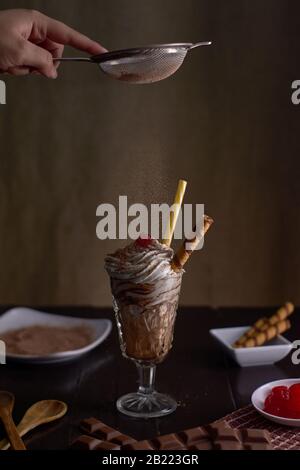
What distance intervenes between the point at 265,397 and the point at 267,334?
0.27m

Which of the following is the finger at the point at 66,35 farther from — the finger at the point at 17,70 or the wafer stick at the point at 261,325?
the wafer stick at the point at 261,325

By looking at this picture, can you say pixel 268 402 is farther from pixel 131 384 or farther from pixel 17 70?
pixel 17 70

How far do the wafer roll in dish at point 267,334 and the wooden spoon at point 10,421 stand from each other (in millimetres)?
478

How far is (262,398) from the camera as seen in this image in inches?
48.3

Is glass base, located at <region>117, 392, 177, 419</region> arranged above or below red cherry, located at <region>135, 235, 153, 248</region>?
below

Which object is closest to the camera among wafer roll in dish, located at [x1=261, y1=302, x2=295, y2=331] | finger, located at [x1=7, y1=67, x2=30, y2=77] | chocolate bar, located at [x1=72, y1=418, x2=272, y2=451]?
chocolate bar, located at [x1=72, y1=418, x2=272, y2=451]

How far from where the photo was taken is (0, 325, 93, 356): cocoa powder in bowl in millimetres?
1471

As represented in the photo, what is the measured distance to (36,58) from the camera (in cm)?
132

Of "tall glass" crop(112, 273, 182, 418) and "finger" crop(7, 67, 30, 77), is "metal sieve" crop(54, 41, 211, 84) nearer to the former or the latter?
→ "finger" crop(7, 67, 30, 77)

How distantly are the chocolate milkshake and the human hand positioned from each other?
1.23ft

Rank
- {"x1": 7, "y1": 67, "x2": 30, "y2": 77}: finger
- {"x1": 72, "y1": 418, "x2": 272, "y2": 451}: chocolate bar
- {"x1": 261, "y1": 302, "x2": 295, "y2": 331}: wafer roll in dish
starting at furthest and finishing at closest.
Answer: {"x1": 261, "y1": 302, "x2": 295, "y2": 331}: wafer roll in dish, {"x1": 7, "y1": 67, "x2": 30, "y2": 77}: finger, {"x1": 72, "y1": 418, "x2": 272, "y2": 451}: chocolate bar

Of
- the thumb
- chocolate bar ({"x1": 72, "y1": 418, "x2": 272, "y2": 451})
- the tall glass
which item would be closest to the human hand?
the thumb

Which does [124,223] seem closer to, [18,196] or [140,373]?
[140,373]

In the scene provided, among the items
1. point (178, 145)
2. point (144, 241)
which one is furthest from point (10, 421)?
point (178, 145)
